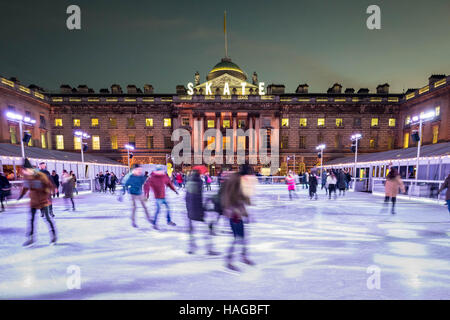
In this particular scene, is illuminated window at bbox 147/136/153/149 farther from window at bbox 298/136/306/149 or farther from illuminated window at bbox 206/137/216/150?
window at bbox 298/136/306/149

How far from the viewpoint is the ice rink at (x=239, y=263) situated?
2.89m

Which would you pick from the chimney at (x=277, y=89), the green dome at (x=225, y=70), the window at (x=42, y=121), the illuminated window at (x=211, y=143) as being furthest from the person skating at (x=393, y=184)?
the green dome at (x=225, y=70)

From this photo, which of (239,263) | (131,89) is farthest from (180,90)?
(239,263)

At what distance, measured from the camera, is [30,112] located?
29375 mm

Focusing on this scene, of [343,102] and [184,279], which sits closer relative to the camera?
[184,279]

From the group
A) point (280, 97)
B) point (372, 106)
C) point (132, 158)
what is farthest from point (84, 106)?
point (372, 106)

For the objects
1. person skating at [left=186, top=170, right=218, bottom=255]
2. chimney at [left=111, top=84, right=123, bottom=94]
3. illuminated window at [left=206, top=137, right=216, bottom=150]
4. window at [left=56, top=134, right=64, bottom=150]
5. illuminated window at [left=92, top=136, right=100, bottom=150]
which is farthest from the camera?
chimney at [left=111, top=84, right=123, bottom=94]

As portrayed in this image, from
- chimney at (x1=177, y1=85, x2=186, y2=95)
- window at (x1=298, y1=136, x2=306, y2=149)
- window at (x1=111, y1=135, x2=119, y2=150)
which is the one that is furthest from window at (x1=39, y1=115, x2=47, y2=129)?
window at (x1=298, y1=136, x2=306, y2=149)

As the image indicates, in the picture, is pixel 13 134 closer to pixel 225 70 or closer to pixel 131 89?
pixel 131 89

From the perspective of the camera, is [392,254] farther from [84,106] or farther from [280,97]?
[84,106]

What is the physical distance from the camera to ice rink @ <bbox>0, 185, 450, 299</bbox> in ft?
9.47

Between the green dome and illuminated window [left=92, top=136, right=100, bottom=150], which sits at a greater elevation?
the green dome

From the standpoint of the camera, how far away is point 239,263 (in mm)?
3729
